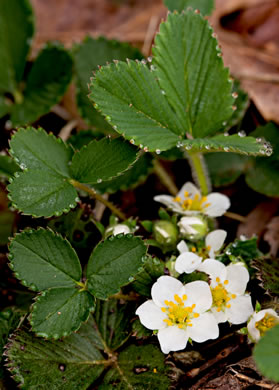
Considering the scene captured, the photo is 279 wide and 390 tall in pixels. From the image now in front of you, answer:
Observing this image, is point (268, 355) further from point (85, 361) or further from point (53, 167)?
point (53, 167)

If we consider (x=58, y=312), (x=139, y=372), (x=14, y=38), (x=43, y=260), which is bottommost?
(x=139, y=372)

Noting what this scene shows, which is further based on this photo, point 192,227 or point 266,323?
point 192,227

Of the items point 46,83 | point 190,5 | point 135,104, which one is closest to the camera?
point 135,104

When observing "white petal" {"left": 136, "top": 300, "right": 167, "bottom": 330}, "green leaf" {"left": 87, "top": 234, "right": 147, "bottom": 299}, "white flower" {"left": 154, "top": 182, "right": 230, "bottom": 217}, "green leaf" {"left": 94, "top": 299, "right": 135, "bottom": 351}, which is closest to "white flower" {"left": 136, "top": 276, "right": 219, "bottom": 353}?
"white petal" {"left": 136, "top": 300, "right": 167, "bottom": 330}

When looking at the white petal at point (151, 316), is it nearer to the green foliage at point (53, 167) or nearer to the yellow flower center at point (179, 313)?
the yellow flower center at point (179, 313)

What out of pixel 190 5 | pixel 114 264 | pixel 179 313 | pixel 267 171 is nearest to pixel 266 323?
pixel 179 313

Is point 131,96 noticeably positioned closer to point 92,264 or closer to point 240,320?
point 92,264

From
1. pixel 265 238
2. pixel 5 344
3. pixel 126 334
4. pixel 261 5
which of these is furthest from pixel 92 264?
pixel 261 5

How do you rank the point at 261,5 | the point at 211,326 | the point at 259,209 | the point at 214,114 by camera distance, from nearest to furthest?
the point at 211,326 < the point at 214,114 < the point at 259,209 < the point at 261,5
